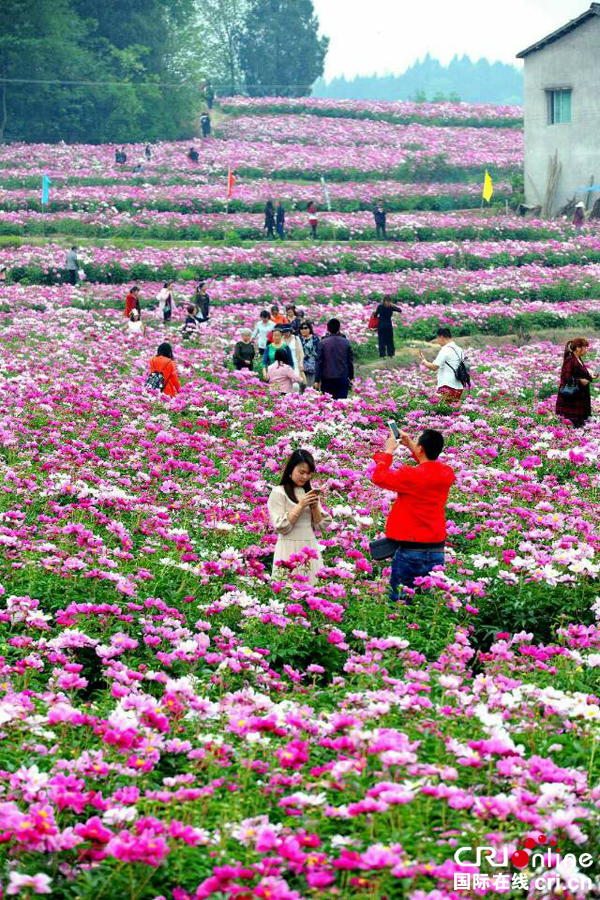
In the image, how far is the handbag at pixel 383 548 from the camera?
855cm

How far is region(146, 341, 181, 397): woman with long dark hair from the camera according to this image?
15.9 m

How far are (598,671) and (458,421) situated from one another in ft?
25.9

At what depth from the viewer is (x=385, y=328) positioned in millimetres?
22234

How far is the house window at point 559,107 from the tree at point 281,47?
138 feet

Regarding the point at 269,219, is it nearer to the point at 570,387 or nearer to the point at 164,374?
the point at 164,374

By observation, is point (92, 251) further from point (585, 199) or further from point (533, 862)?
point (533, 862)

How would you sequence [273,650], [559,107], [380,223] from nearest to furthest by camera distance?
[273,650] < [380,223] < [559,107]

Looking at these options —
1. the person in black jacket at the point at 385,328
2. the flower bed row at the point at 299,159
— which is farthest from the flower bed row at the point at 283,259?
the flower bed row at the point at 299,159

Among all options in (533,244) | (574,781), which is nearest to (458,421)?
(574,781)

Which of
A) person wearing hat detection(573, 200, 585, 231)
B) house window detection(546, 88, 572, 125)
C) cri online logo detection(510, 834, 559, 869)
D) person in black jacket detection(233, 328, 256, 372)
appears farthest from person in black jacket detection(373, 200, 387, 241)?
cri online logo detection(510, 834, 559, 869)

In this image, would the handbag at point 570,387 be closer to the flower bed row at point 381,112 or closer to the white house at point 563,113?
the white house at point 563,113

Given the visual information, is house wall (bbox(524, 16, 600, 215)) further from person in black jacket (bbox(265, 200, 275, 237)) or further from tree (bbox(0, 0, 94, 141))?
tree (bbox(0, 0, 94, 141))

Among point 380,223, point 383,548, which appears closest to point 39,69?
point 380,223

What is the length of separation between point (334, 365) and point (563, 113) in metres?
30.5
